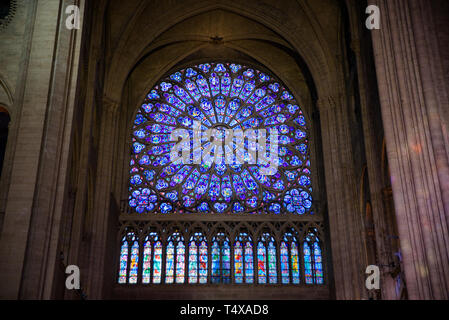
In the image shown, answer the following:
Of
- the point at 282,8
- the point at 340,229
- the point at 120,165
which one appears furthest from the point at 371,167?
the point at 120,165

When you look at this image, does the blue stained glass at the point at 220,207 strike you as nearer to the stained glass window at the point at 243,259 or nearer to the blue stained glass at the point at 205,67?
the stained glass window at the point at 243,259

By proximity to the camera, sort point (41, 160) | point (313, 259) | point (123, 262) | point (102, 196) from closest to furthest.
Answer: point (41, 160), point (102, 196), point (123, 262), point (313, 259)

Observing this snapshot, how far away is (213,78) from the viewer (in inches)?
871

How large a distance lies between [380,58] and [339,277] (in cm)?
656

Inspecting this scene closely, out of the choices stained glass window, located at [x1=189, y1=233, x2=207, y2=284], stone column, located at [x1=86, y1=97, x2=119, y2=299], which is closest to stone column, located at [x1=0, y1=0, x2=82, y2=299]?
stone column, located at [x1=86, y1=97, x2=119, y2=299]

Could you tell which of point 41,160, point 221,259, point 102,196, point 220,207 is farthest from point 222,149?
point 41,160

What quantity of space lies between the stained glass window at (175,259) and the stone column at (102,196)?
189 cm

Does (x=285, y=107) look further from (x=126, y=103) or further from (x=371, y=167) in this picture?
(x=371, y=167)

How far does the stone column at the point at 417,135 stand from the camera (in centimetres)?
1016

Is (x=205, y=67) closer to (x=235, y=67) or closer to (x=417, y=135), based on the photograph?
(x=235, y=67)

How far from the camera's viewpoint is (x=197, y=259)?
18469 millimetres

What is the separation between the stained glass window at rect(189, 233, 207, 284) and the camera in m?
18.3

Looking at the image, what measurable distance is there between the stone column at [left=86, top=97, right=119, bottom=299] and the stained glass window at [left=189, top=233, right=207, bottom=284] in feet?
8.13

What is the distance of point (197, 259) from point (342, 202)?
14.8 ft
